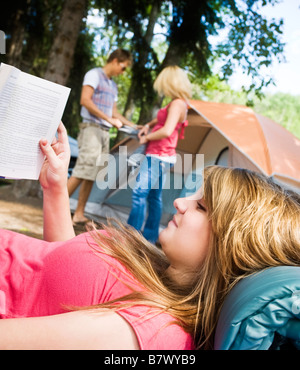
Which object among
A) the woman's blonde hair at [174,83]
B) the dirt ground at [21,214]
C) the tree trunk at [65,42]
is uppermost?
the tree trunk at [65,42]

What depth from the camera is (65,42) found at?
4719 mm

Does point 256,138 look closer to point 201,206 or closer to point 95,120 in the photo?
point 95,120

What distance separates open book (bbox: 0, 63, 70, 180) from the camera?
1.16 meters

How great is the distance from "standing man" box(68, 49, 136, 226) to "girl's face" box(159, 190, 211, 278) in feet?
8.56

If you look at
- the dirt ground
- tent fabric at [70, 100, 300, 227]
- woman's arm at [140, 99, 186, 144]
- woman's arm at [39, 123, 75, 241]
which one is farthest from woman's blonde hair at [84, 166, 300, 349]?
tent fabric at [70, 100, 300, 227]

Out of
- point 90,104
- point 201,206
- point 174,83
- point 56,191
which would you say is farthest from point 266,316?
point 90,104

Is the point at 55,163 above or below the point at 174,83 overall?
A: below

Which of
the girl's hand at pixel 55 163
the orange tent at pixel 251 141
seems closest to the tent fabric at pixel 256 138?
the orange tent at pixel 251 141

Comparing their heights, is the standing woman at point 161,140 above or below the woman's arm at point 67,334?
above

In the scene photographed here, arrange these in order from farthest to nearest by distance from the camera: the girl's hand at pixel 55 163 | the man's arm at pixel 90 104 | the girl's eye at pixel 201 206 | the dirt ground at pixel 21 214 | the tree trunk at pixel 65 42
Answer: the tree trunk at pixel 65 42 < the man's arm at pixel 90 104 < the dirt ground at pixel 21 214 < the girl's hand at pixel 55 163 < the girl's eye at pixel 201 206

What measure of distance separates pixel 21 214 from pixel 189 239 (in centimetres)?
311

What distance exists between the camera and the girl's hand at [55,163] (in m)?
1.32

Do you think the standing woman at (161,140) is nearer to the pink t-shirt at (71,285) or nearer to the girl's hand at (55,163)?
the girl's hand at (55,163)

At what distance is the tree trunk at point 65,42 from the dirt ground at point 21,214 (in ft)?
4.69
